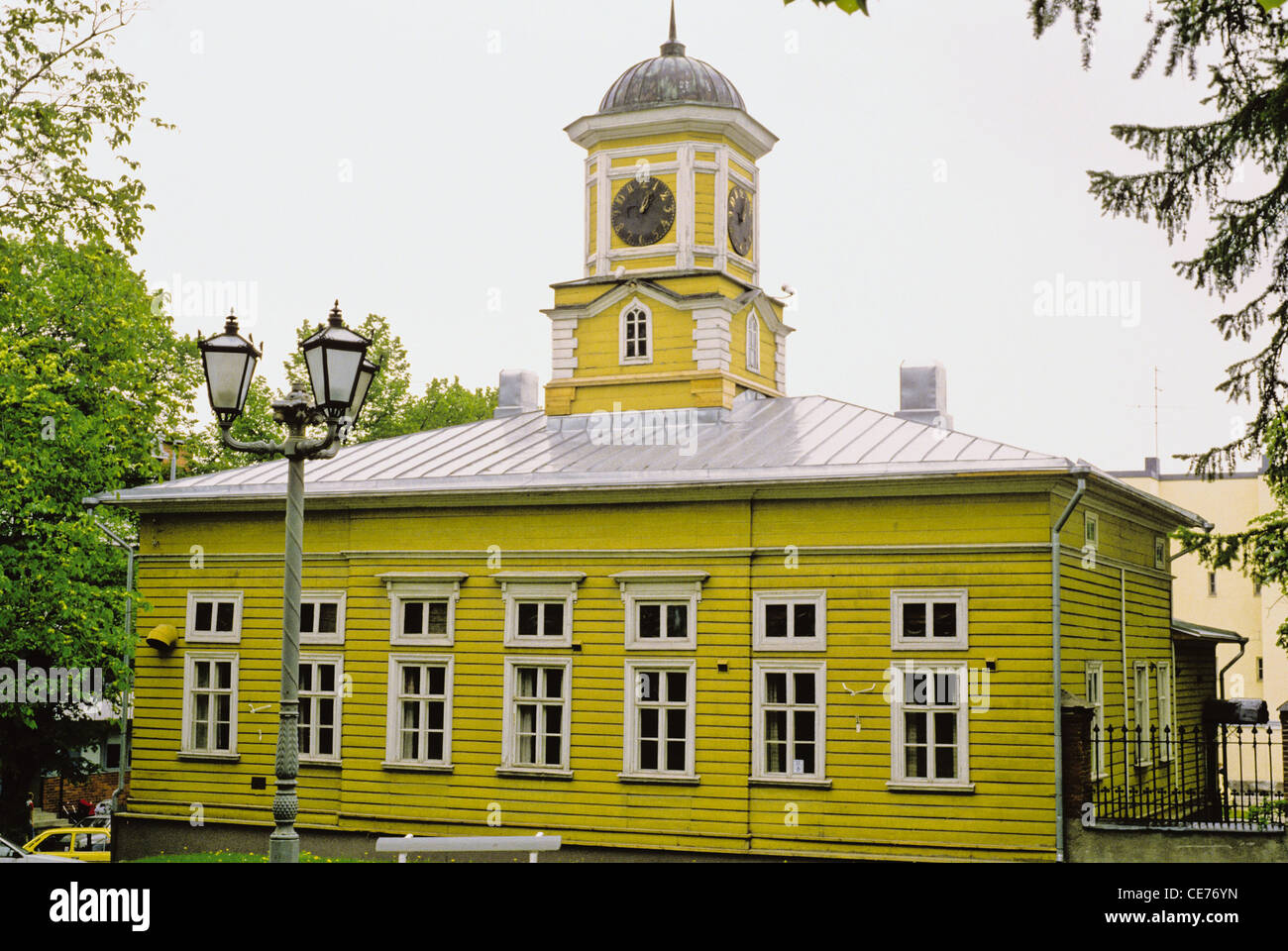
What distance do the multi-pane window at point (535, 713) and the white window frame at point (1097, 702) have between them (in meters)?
7.57

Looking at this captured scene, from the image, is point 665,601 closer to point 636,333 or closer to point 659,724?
point 659,724

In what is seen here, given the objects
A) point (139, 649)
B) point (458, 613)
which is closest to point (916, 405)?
point (458, 613)

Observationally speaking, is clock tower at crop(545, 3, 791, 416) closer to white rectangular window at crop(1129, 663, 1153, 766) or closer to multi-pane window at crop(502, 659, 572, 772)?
multi-pane window at crop(502, 659, 572, 772)

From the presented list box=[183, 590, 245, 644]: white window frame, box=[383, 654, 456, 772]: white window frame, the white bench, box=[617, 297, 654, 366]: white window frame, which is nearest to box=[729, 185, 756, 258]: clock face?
box=[617, 297, 654, 366]: white window frame

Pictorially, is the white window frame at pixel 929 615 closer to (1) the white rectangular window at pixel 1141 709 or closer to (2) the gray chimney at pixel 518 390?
(1) the white rectangular window at pixel 1141 709

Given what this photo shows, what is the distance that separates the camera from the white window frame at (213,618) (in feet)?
76.6

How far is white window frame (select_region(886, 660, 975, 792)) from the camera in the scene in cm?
1864

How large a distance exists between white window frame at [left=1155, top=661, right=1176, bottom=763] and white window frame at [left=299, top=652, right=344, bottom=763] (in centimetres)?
1369

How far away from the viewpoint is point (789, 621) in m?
19.9
